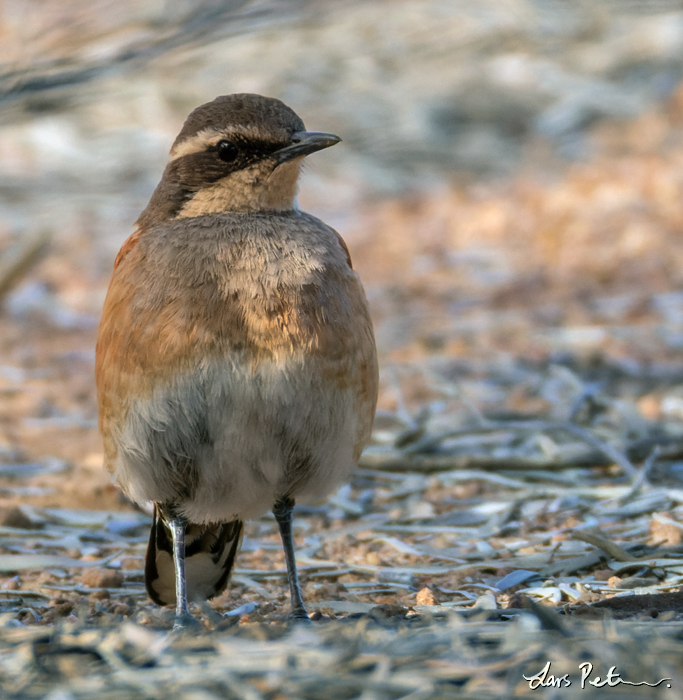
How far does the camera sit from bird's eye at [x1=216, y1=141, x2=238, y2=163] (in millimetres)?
4227

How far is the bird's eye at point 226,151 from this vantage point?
4227 millimetres

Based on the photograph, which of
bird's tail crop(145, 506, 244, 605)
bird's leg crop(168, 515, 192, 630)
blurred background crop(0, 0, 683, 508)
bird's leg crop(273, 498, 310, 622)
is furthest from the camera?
blurred background crop(0, 0, 683, 508)

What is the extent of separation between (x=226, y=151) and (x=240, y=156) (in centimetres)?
6

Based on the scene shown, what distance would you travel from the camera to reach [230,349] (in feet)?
12.3

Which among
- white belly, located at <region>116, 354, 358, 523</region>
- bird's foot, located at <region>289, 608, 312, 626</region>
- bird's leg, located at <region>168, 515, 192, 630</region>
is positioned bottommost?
bird's foot, located at <region>289, 608, 312, 626</region>

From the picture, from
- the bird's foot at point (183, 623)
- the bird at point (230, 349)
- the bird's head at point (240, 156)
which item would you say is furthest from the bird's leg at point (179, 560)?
the bird's head at point (240, 156)

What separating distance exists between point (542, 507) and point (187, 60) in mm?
8228

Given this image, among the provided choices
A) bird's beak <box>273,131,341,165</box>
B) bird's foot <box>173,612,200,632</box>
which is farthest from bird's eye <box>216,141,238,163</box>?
bird's foot <box>173,612,200,632</box>

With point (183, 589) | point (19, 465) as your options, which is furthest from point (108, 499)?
point (183, 589)

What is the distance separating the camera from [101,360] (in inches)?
163

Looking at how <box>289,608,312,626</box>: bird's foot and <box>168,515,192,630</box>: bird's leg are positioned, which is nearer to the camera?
<box>289,608,312,626</box>: bird's foot

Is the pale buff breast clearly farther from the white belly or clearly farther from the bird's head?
the bird's head

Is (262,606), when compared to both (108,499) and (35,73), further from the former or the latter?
(35,73)

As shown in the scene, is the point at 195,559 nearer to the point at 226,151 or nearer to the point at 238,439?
the point at 238,439
